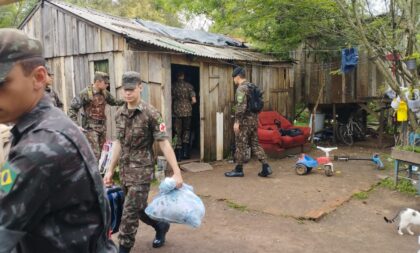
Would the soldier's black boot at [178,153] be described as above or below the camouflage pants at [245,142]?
below

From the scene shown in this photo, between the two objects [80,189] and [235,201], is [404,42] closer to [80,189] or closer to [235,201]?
[235,201]

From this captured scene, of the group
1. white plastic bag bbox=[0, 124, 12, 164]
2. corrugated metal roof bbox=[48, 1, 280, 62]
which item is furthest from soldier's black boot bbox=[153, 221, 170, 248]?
corrugated metal roof bbox=[48, 1, 280, 62]

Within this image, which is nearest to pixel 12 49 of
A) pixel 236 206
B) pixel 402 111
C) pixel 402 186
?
pixel 236 206

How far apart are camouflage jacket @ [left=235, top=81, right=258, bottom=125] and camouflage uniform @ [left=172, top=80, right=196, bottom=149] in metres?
2.01

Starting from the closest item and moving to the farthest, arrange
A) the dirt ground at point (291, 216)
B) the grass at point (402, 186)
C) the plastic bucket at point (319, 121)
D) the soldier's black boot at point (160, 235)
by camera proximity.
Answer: the soldier's black boot at point (160, 235), the dirt ground at point (291, 216), the grass at point (402, 186), the plastic bucket at point (319, 121)

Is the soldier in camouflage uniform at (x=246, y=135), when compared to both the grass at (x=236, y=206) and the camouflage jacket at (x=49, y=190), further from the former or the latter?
the camouflage jacket at (x=49, y=190)

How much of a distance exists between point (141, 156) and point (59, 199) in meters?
2.45

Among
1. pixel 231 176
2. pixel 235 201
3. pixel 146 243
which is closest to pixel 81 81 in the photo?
pixel 231 176

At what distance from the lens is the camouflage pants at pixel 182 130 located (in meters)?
Answer: 8.97

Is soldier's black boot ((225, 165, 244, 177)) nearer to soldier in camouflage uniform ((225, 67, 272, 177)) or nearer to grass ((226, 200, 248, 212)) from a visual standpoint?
soldier in camouflage uniform ((225, 67, 272, 177))

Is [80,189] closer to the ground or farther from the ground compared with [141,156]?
farther from the ground

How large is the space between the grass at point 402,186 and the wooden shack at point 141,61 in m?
3.94

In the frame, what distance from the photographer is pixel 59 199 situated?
119cm

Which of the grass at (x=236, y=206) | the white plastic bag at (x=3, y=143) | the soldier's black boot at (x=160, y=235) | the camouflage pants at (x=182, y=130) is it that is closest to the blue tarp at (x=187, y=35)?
the camouflage pants at (x=182, y=130)
